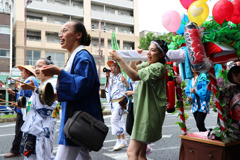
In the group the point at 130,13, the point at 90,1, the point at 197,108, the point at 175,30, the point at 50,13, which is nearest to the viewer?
the point at 175,30

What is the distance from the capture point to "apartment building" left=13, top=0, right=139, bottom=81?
2769cm

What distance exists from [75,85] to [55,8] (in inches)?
1240

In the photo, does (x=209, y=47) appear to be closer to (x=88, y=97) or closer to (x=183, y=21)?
(x=183, y=21)

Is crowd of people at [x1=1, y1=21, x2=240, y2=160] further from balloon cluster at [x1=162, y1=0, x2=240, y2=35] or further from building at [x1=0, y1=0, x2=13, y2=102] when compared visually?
building at [x1=0, y1=0, x2=13, y2=102]

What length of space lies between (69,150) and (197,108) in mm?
3170

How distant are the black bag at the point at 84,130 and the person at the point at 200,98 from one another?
9.79 ft

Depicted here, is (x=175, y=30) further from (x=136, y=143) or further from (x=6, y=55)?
(x=6, y=55)

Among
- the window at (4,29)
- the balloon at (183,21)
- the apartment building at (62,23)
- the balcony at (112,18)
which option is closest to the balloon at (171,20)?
the balloon at (183,21)

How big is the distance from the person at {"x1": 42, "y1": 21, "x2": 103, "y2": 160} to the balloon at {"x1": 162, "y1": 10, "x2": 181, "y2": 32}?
3.97ft

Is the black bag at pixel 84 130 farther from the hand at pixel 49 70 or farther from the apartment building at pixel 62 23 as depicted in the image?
the apartment building at pixel 62 23

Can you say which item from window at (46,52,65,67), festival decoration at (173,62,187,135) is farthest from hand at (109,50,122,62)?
window at (46,52,65,67)

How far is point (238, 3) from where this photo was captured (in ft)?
8.42

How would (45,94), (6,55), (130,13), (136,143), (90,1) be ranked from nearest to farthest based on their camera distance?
(45,94) → (136,143) → (6,55) → (90,1) → (130,13)

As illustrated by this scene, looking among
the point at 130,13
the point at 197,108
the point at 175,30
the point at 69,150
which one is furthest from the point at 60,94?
the point at 130,13
